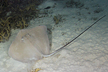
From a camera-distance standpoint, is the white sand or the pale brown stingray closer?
the pale brown stingray

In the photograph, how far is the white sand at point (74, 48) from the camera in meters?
2.93

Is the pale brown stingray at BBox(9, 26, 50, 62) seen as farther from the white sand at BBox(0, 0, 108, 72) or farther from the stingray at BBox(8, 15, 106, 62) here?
the white sand at BBox(0, 0, 108, 72)

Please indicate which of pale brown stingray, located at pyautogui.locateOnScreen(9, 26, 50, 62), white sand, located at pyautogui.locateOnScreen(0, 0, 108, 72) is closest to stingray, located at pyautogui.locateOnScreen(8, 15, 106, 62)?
pale brown stingray, located at pyautogui.locateOnScreen(9, 26, 50, 62)

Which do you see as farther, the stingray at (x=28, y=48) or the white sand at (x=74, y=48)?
the white sand at (x=74, y=48)

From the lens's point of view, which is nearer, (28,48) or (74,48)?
(28,48)

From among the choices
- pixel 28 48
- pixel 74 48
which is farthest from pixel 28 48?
pixel 74 48

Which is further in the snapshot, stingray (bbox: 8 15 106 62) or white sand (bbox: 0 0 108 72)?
white sand (bbox: 0 0 108 72)

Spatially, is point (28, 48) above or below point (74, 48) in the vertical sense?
above

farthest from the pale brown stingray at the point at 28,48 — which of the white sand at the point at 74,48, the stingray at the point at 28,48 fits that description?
the white sand at the point at 74,48

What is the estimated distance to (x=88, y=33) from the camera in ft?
14.1

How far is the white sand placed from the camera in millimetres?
2926

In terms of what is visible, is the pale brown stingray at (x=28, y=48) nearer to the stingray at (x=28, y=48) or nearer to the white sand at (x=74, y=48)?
the stingray at (x=28, y=48)

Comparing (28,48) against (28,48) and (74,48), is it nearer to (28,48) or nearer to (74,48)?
(28,48)

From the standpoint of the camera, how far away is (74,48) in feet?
11.7
